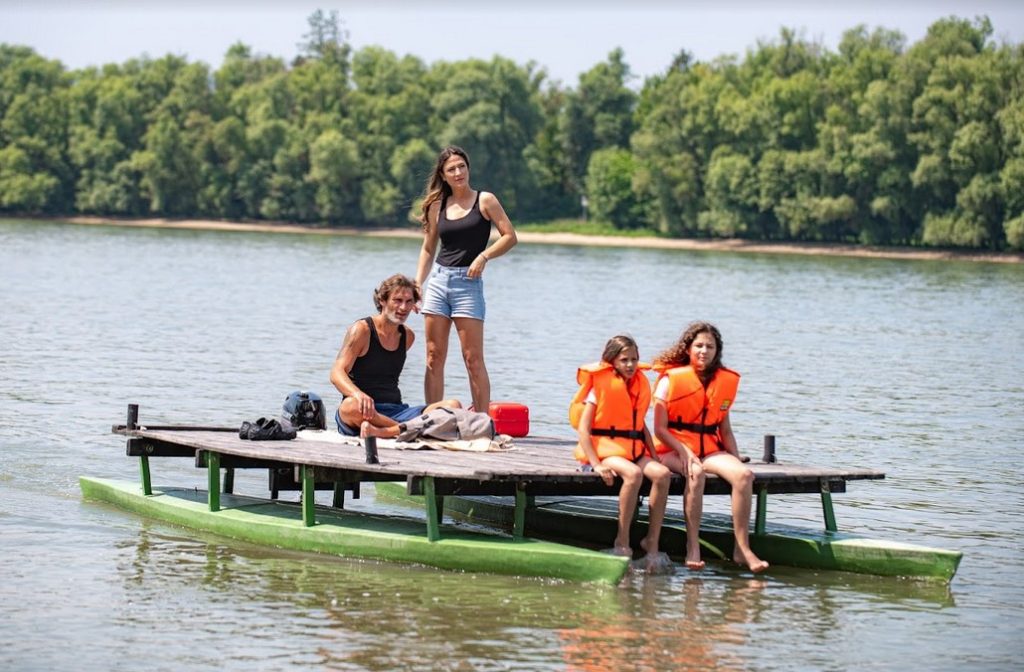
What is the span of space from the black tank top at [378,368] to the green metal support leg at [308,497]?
1067 millimetres

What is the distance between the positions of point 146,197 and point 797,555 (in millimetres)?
94676

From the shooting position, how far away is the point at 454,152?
12.5m

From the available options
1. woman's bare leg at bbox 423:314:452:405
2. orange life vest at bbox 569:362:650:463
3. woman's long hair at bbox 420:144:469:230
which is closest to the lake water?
orange life vest at bbox 569:362:650:463

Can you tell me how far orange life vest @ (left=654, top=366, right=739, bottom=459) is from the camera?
Answer: 10.9 metres

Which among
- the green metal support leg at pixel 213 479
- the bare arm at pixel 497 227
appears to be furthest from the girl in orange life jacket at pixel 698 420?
the green metal support leg at pixel 213 479

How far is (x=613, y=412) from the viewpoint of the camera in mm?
10562

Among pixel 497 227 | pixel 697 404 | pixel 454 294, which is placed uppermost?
pixel 497 227

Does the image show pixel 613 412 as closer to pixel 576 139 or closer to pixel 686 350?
pixel 686 350

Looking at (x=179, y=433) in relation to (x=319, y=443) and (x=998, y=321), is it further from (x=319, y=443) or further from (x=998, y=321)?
(x=998, y=321)

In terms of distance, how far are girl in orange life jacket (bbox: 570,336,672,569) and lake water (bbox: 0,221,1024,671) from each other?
59 centimetres

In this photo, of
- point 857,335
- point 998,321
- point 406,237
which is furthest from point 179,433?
point 406,237

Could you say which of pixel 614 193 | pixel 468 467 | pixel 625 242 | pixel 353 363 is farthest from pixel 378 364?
pixel 614 193

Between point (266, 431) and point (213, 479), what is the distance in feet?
1.71

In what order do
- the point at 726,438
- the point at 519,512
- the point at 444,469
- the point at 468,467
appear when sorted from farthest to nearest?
the point at 726,438 → the point at 519,512 → the point at 468,467 → the point at 444,469
